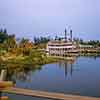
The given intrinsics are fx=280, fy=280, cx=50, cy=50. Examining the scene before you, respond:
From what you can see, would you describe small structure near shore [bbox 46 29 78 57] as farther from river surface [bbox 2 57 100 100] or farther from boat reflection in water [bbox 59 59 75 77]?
river surface [bbox 2 57 100 100]

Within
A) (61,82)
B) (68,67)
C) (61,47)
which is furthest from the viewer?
(61,47)

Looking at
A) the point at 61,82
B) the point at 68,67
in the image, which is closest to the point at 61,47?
the point at 68,67

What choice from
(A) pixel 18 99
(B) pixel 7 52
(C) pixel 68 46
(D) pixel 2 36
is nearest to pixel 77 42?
(C) pixel 68 46

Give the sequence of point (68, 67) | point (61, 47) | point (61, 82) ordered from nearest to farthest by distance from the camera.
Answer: point (61, 82) → point (68, 67) → point (61, 47)

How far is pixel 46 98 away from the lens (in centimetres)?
95

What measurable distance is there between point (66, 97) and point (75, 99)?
4 cm

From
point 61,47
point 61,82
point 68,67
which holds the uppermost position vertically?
point 61,47

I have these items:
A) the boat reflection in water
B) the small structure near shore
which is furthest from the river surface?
the small structure near shore

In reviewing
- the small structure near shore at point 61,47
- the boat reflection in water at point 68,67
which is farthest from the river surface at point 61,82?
the small structure near shore at point 61,47

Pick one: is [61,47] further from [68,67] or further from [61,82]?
[61,82]

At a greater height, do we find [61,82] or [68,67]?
[68,67]

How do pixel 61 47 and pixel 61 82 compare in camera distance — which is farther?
pixel 61 47

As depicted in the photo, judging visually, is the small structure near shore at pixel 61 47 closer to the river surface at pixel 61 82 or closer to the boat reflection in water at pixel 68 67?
the boat reflection in water at pixel 68 67

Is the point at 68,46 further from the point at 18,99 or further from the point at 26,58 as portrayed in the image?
the point at 18,99
